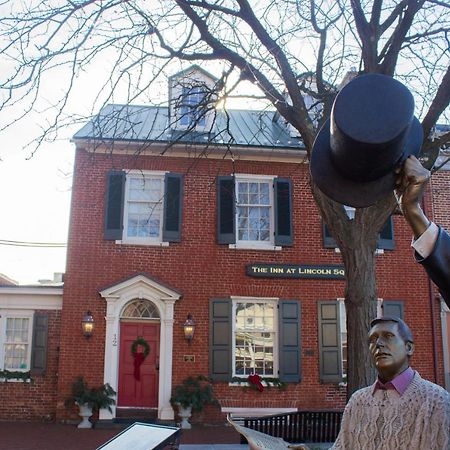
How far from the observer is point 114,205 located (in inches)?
547

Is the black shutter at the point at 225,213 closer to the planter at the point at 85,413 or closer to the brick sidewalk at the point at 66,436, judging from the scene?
the brick sidewalk at the point at 66,436

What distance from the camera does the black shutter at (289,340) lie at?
44.6ft

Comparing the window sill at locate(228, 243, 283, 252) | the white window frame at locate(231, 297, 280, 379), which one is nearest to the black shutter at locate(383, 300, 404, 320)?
the white window frame at locate(231, 297, 280, 379)

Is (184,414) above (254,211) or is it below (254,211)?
below

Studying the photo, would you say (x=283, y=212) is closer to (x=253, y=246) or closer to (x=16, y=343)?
(x=253, y=246)

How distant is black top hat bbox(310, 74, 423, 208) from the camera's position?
1.64m

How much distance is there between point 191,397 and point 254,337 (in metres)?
2.14

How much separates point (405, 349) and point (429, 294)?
13100mm

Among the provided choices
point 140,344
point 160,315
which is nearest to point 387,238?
point 160,315

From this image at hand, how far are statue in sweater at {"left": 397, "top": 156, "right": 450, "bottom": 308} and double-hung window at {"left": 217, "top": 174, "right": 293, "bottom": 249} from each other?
1211 cm

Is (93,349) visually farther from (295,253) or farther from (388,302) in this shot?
(388,302)

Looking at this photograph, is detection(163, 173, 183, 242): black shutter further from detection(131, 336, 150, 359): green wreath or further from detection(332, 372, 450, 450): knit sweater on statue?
detection(332, 372, 450, 450): knit sweater on statue

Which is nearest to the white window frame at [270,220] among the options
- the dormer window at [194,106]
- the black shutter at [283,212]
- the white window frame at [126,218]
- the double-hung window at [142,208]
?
the black shutter at [283,212]

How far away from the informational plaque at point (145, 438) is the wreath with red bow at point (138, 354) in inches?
368
